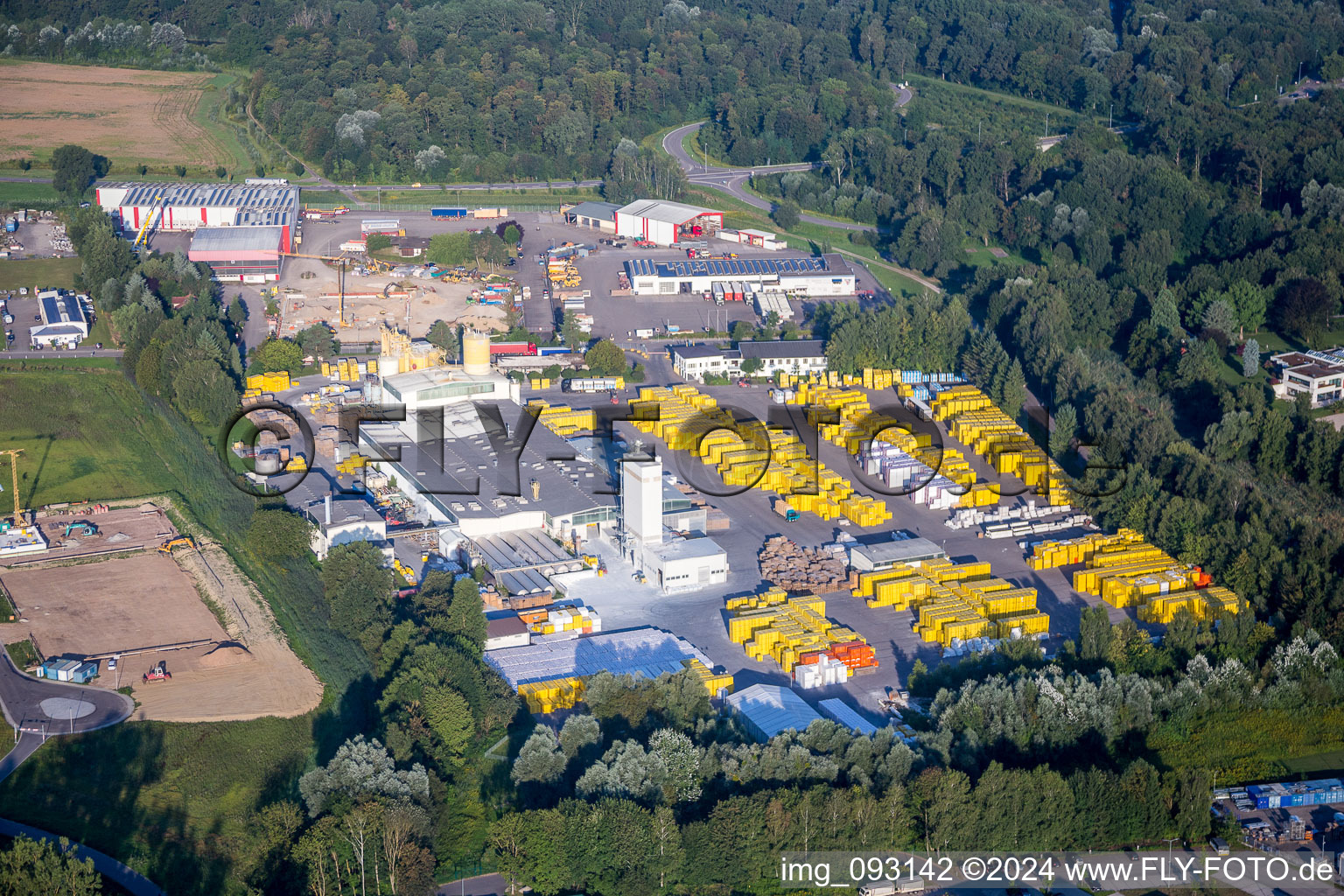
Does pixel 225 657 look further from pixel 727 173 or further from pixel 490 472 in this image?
pixel 727 173

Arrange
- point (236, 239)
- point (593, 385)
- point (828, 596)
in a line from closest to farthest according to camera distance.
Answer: point (828, 596)
point (593, 385)
point (236, 239)

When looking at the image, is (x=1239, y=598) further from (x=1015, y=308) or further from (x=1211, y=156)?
(x=1211, y=156)

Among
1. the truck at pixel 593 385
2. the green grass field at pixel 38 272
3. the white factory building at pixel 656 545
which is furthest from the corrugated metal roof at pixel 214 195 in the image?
the white factory building at pixel 656 545

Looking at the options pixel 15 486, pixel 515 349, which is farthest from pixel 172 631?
pixel 515 349

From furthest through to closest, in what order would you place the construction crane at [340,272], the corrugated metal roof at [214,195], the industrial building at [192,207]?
the corrugated metal roof at [214,195] → the industrial building at [192,207] → the construction crane at [340,272]

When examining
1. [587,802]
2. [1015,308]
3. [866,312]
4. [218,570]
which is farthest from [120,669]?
[1015,308]

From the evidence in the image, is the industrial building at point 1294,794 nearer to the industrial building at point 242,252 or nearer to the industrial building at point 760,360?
the industrial building at point 760,360
